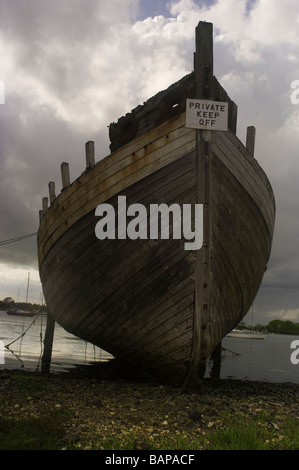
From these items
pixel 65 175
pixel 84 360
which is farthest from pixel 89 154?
pixel 84 360

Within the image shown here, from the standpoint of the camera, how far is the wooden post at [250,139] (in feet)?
26.7

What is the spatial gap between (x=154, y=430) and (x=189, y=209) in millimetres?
3683

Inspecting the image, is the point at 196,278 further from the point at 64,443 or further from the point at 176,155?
the point at 64,443

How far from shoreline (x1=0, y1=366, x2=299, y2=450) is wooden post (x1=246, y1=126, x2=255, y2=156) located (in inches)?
191

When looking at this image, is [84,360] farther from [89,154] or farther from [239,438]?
[239,438]

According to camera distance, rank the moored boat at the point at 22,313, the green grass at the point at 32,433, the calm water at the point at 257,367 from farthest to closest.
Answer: the moored boat at the point at 22,313 < the calm water at the point at 257,367 < the green grass at the point at 32,433

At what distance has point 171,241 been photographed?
685 cm

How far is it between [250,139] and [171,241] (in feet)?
10.3

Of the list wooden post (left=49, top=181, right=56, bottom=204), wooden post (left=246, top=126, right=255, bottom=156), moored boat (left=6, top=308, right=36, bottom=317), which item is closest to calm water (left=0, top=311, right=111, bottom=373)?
wooden post (left=49, top=181, right=56, bottom=204)

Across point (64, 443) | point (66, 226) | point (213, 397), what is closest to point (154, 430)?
point (64, 443)

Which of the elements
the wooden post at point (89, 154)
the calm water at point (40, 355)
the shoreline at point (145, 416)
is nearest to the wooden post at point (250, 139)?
the wooden post at point (89, 154)

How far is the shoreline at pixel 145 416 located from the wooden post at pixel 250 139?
4839 mm

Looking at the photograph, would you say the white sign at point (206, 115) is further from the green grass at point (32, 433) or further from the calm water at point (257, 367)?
the calm water at point (257, 367)

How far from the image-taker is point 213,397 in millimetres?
6383
